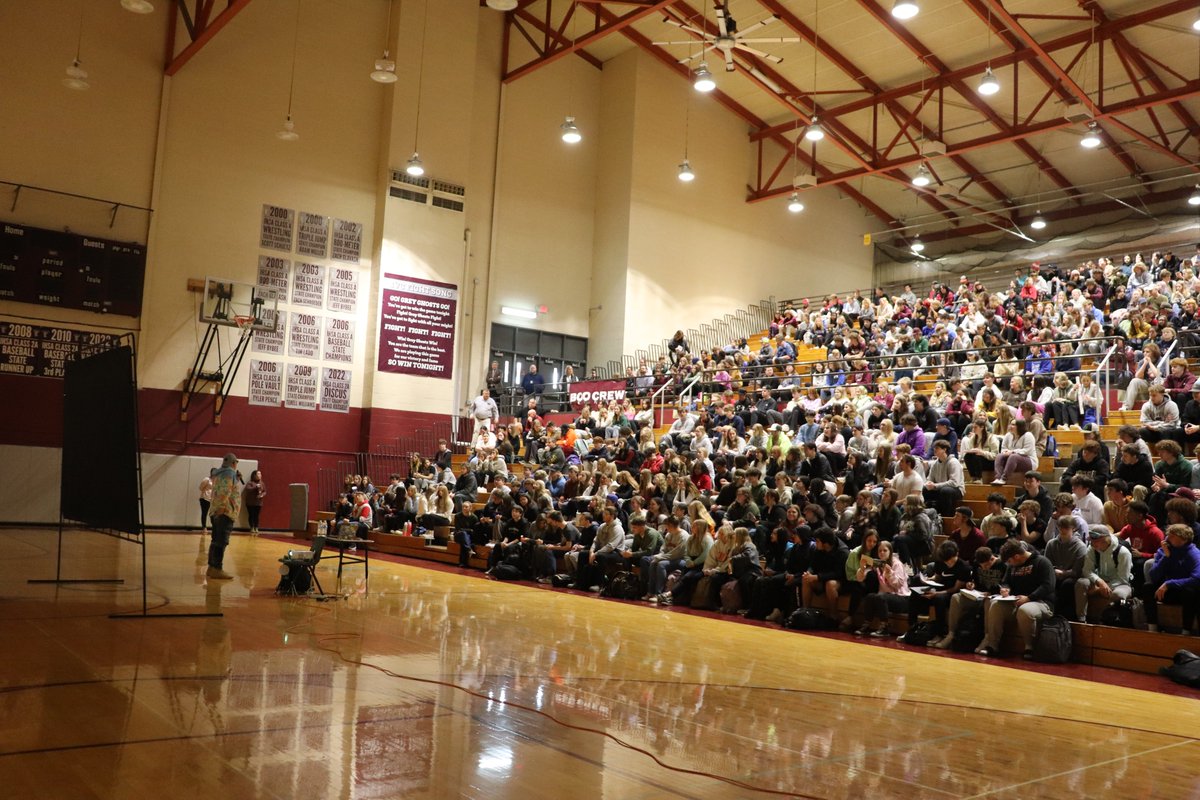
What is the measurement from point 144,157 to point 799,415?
12.7m

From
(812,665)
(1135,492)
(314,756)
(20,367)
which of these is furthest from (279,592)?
(20,367)

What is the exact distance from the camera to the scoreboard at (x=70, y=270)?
1583 cm

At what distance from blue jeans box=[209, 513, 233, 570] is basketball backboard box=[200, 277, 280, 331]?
7.97m

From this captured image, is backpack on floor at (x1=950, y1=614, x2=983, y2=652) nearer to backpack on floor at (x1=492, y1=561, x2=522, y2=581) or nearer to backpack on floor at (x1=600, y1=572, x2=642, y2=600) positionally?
backpack on floor at (x1=600, y1=572, x2=642, y2=600)

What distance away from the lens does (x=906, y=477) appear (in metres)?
9.93

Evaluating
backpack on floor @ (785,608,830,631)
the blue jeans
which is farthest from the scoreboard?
backpack on floor @ (785,608,830,631)

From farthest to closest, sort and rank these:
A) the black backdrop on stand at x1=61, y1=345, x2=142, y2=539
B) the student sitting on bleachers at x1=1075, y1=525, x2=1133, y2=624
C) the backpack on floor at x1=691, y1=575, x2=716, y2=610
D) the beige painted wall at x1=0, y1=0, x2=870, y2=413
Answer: the beige painted wall at x1=0, y1=0, x2=870, y2=413 → the backpack on floor at x1=691, y1=575, x2=716, y2=610 → the student sitting on bleachers at x1=1075, y1=525, x2=1133, y2=624 → the black backdrop on stand at x1=61, y1=345, x2=142, y2=539

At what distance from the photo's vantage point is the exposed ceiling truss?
17.5m

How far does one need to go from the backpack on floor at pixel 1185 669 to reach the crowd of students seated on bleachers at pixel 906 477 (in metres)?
0.46

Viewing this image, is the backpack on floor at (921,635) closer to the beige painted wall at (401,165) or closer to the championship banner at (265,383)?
the beige painted wall at (401,165)

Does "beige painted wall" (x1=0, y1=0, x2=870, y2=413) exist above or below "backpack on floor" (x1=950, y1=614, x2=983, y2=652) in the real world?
above

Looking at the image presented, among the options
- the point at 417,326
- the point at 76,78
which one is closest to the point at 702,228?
the point at 417,326

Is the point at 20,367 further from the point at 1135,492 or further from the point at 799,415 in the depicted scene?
the point at 1135,492

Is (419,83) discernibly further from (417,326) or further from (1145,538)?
(1145,538)
